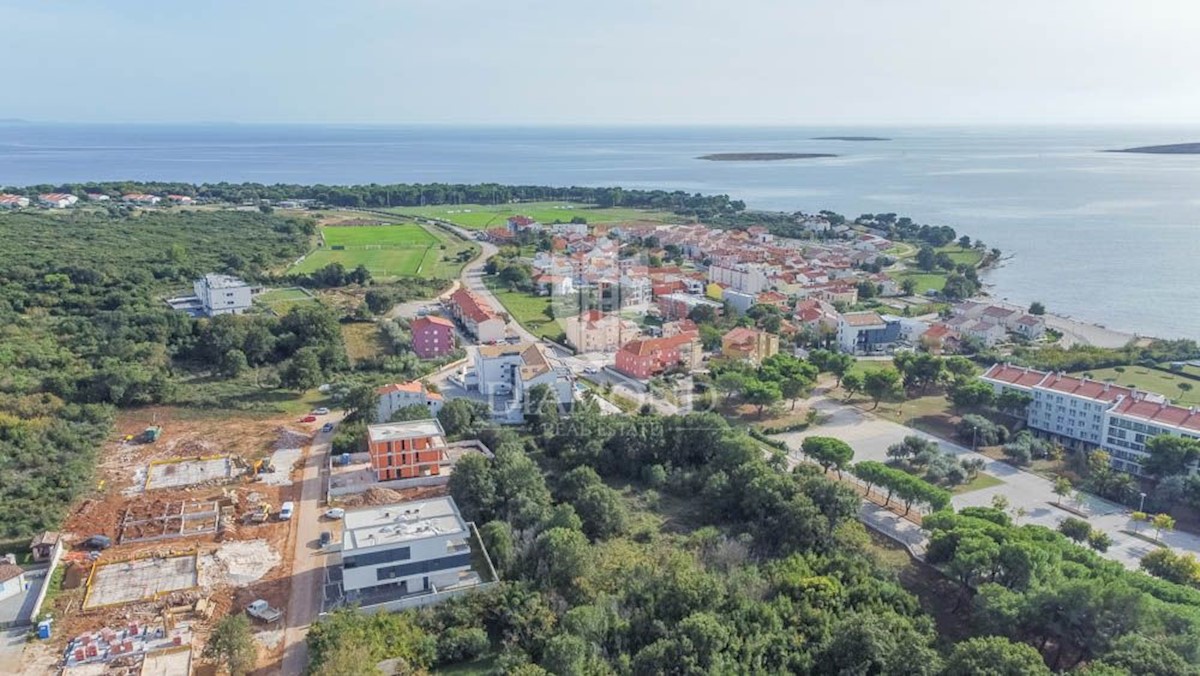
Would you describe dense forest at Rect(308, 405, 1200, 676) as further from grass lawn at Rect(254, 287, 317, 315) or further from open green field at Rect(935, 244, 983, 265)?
open green field at Rect(935, 244, 983, 265)

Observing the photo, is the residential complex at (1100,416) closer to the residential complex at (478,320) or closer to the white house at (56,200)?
the residential complex at (478,320)

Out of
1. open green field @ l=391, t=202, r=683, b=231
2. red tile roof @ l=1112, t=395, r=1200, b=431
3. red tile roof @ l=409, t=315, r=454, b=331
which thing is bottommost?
red tile roof @ l=1112, t=395, r=1200, b=431

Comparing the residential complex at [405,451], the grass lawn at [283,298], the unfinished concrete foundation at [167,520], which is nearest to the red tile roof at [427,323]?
the grass lawn at [283,298]

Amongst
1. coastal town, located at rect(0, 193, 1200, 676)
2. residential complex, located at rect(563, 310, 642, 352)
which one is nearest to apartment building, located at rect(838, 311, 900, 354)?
coastal town, located at rect(0, 193, 1200, 676)

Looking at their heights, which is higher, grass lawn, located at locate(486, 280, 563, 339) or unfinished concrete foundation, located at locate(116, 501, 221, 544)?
grass lawn, located at locate(486, 280, 563, 339)

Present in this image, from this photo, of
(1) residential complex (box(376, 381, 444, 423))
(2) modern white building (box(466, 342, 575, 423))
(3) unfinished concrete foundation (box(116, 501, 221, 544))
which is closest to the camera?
(3) unfinished concrete foundation (box(116, 501, 221, 544))

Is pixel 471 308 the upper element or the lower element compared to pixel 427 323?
lower

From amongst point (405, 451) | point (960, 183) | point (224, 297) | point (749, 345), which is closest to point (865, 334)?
point (749, 345)

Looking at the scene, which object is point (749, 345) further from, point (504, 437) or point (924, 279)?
point (924, 279)
